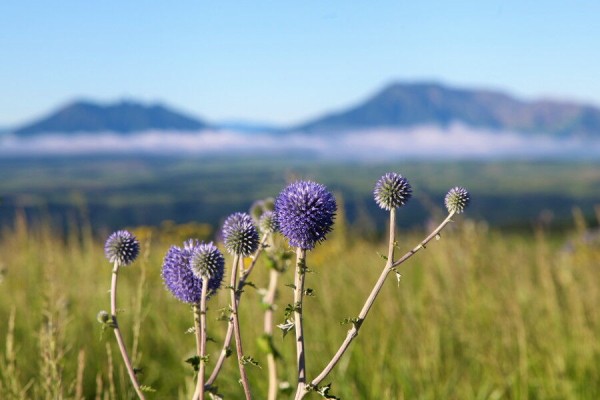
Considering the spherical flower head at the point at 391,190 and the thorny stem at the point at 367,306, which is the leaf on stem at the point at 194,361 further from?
the spherical flower head at the point at 391,190

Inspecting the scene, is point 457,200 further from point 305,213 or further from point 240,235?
point 240,235

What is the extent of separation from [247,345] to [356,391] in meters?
1.41

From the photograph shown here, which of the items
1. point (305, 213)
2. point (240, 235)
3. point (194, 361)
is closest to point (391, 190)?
point (305, 213)

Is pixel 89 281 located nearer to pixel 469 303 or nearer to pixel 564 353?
pixel 469 303

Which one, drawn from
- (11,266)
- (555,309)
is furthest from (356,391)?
(11,266)

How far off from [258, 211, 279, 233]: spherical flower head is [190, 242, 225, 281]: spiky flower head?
0.60 feet

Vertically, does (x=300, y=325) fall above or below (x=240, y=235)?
below

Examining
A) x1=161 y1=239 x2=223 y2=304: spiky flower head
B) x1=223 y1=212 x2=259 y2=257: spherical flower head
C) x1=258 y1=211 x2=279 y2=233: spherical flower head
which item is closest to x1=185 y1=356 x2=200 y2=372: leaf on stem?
x1=161 y1=239 x2=223 y2=304: spiky flower head

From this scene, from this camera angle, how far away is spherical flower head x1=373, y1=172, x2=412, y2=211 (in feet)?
5.51

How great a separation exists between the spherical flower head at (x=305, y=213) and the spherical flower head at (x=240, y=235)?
0.14 m

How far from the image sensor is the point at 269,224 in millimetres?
1790

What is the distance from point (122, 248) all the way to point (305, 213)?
25.9 inches

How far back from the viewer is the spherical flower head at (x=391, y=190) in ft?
5.51

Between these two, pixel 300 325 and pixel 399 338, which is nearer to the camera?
pixel 300 325
